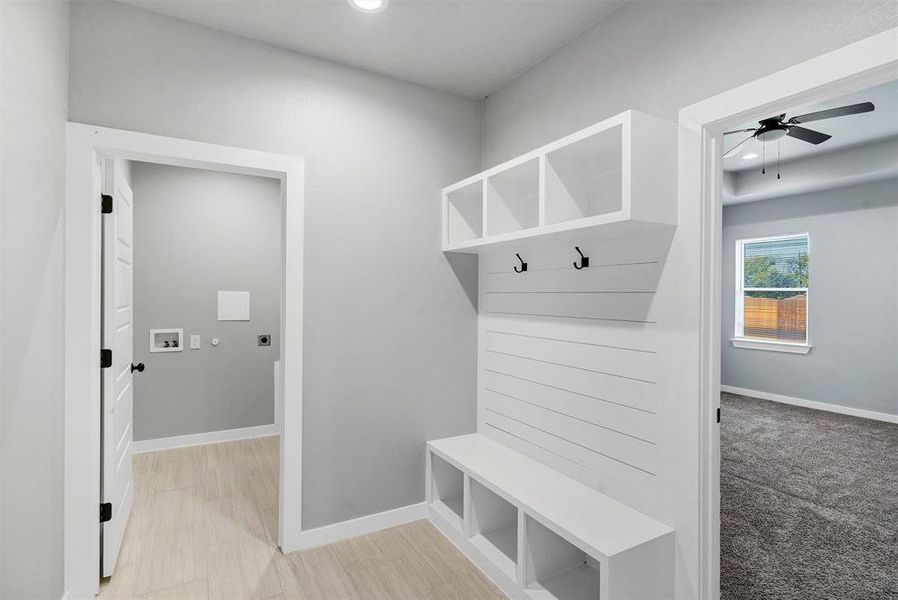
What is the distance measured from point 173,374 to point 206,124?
8.70ft

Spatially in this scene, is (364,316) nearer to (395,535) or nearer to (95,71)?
(395,535)

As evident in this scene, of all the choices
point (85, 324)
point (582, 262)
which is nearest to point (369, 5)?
point (582, 262)

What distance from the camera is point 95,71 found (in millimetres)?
1987

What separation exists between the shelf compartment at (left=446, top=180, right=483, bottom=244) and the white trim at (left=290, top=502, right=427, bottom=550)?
164cm

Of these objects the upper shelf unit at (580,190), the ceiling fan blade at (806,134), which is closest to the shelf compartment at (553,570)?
the upper shelf unit at (580,190)

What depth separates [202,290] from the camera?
4129 millimetres

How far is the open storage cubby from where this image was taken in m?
2.29

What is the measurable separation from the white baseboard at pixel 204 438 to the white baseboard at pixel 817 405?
19.8 ft

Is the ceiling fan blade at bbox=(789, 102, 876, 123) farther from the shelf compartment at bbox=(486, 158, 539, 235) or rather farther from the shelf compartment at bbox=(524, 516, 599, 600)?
the shelf compartment at bbox=(524, 516, 599, 600)

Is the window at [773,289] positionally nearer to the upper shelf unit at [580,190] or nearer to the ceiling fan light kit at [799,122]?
the ceiling fan light kit at [799,122]

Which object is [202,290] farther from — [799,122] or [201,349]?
[799,122]

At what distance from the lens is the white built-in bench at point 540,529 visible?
1.72 meters

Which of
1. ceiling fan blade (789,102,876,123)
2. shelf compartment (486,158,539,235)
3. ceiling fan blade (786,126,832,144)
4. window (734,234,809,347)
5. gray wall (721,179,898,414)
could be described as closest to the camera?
shelf compartment (486,158,539,235)

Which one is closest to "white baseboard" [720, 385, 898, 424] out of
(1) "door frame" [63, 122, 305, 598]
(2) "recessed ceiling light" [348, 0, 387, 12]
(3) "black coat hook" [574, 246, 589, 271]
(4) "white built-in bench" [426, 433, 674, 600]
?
(4) "white built-in bench" [426, 433, 674, 600]
